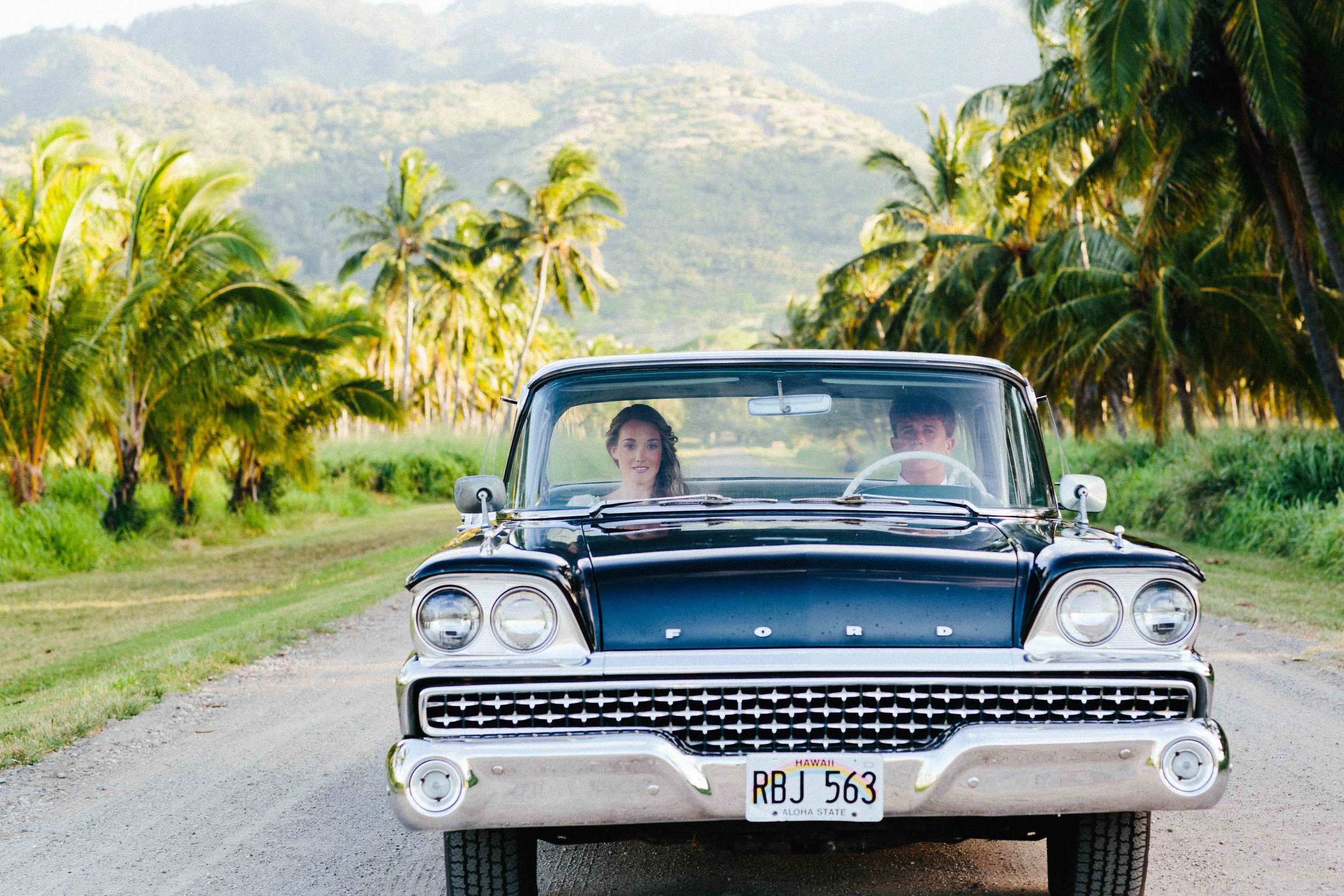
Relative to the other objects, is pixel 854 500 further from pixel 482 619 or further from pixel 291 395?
pixel 291 395

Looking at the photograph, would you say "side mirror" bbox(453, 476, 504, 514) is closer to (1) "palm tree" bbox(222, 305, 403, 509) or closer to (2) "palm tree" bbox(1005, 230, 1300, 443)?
(1) "palm tree" bbox(222, 305, 403, 509)

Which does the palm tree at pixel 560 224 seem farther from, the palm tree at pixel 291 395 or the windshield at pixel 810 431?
the windshield at pixel 810 431

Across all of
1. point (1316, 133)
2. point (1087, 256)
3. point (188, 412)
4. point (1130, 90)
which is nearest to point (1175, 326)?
point (1087, 256)

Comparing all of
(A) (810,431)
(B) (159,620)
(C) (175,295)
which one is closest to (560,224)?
(C) (175,295)

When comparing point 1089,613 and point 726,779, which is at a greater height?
point 1089,613

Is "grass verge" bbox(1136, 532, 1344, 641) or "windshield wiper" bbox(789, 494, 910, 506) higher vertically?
"windshield wiper" bbox(789, 494, 910, 506)

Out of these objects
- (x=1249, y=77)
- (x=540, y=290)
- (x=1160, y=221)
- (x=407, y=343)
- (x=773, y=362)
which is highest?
(x=540, y=290)

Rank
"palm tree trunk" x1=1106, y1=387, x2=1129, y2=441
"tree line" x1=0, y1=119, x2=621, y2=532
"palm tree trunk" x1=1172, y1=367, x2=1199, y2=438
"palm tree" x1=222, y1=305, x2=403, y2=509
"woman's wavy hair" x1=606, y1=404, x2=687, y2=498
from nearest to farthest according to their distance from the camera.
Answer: "woman's wavy hair" x1=606, y1=404, x2=687, y2=498 → "tree line" x1=0, y1=119, x2=621, y2=532 → "palm tree" x1=222, y1=305, x2=403, y2=509 → "palm tree trunk" x1=1172, y1=367, x2=1199, y2=438 → "palm tree trunk" x1=1106, y1=387, x2=1129, y2=441

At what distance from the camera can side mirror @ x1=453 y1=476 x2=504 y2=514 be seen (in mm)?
4059

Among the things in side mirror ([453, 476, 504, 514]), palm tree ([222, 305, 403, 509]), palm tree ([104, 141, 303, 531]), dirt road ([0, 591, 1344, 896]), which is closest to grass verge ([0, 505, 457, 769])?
dirt road ([0, 591, 1344, 896])

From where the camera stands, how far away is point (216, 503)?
2247cm

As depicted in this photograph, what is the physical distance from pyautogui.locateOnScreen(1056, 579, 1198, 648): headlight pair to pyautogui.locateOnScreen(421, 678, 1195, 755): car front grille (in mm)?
123

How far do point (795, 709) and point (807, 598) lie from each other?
28 centimetres

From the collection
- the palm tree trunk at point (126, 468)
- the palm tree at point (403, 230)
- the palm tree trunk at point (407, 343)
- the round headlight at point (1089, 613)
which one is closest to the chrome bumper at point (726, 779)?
the round headlight at point (1089, 613)
